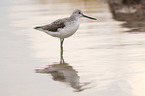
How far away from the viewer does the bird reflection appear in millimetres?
8064

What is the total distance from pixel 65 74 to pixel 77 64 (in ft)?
3.52

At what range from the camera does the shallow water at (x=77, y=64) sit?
25.7 feet

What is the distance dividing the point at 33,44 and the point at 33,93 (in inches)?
229

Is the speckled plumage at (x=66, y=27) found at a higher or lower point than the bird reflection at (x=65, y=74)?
Result: higher

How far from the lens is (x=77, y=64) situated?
33.2ft

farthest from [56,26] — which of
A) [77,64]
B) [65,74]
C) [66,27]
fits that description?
[65,74]

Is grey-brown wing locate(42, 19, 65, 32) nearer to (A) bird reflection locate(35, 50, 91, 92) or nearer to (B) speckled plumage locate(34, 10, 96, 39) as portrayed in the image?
(B) speckled plumage locate(34, 10, 96, 39)

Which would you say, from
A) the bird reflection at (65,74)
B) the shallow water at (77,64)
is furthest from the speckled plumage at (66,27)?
the bird reflection at (65,74)

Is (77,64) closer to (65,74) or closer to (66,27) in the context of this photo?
(65,74)

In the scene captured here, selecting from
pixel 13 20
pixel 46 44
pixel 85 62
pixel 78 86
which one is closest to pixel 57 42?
pixel 46 44

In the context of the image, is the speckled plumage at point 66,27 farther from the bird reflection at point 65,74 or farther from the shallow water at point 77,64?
the bird reflection at point 65,74

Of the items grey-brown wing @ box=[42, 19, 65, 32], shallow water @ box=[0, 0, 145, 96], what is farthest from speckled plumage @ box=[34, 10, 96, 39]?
shallow water @ box=[0, 0, 145, 96]

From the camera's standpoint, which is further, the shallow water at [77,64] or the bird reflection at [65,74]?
the bird reflection at [65,74]

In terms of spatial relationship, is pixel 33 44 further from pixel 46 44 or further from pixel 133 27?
pixel 133 27
